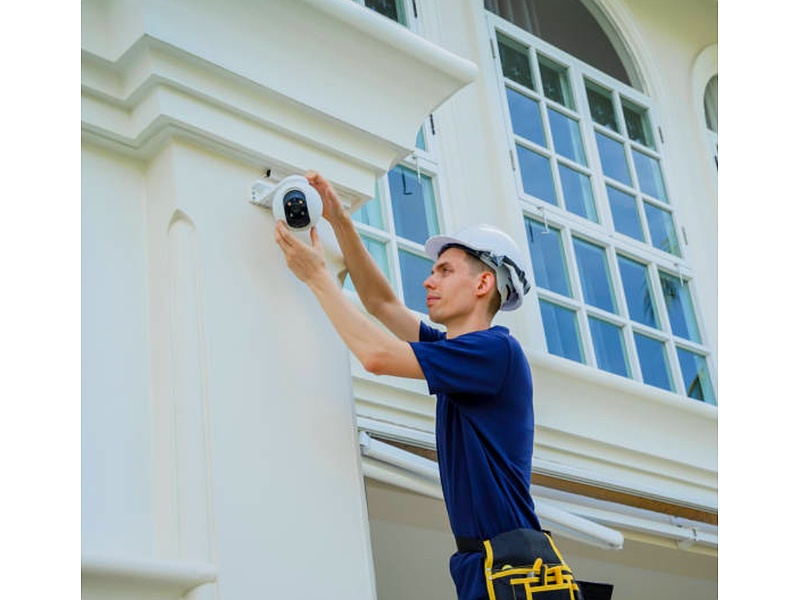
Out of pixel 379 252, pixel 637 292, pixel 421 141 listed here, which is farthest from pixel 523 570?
pixel 637 292

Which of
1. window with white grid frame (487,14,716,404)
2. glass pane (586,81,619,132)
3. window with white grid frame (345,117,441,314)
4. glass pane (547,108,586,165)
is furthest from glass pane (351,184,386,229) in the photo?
glass pane (586,81,619,132)

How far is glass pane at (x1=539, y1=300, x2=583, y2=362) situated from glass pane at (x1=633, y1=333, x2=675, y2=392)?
46 cm

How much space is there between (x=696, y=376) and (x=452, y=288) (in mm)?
3736

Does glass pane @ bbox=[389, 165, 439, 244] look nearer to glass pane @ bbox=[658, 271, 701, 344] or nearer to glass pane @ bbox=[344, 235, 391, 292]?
glass pane @ bbox=[344, 235, 391, 292]

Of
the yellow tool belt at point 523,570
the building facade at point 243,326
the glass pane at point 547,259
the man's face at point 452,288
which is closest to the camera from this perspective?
the building facade at point 243,326

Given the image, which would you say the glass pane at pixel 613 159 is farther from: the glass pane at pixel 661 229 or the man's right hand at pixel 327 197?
the man's right hand at pixel 327 197

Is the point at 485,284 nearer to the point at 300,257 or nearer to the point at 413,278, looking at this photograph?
the point at 300,257

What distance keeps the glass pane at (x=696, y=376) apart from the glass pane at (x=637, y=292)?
26cm

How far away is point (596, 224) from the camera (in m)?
6.48

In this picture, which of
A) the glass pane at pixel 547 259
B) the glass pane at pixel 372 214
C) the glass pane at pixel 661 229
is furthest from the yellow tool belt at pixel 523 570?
the glass pane at pixel 661 229

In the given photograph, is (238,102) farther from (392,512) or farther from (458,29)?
(458,29)

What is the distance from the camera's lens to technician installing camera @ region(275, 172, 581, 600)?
107 inches

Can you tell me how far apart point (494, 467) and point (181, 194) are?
3.22 feet

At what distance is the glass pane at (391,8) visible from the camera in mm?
5988
